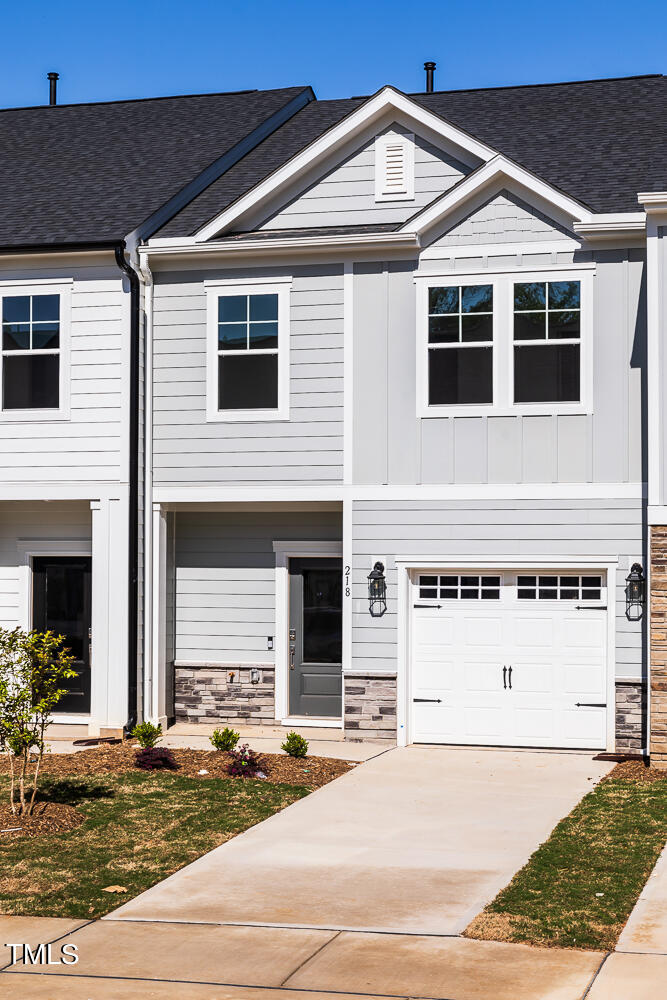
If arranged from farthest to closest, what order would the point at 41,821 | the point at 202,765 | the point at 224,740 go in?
1. the point at 224,740
2. the point at 202,765
3. the point at 41,821

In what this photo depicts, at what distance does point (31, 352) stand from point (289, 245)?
3.82 meters

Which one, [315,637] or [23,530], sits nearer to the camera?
[315,637]

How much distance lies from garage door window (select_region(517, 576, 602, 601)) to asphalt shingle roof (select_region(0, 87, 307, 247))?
22.9 ft

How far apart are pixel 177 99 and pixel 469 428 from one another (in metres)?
9.97

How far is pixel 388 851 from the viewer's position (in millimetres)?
9984

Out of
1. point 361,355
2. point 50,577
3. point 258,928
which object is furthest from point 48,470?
point 258,928

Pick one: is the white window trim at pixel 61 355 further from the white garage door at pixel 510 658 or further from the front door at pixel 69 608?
the white garage door at pixel 510 658

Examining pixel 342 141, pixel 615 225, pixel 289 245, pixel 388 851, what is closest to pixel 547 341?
pixel 615 225

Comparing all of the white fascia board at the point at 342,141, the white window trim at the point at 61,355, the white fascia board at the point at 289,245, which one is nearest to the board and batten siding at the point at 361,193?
the white fascia board at the point at 342,141

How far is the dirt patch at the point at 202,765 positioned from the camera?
42.5ft

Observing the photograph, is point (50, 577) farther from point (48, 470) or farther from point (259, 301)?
point (259, 301)

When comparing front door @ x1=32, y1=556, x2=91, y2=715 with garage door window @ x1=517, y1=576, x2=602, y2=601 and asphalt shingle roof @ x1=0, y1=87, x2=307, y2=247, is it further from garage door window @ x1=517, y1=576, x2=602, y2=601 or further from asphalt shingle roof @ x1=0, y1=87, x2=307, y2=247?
garage door window @ x1=517, y1=576, x2=602, y2=601

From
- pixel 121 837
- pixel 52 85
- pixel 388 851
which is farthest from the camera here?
pixel 52 85

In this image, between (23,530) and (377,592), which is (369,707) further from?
(23,530)
